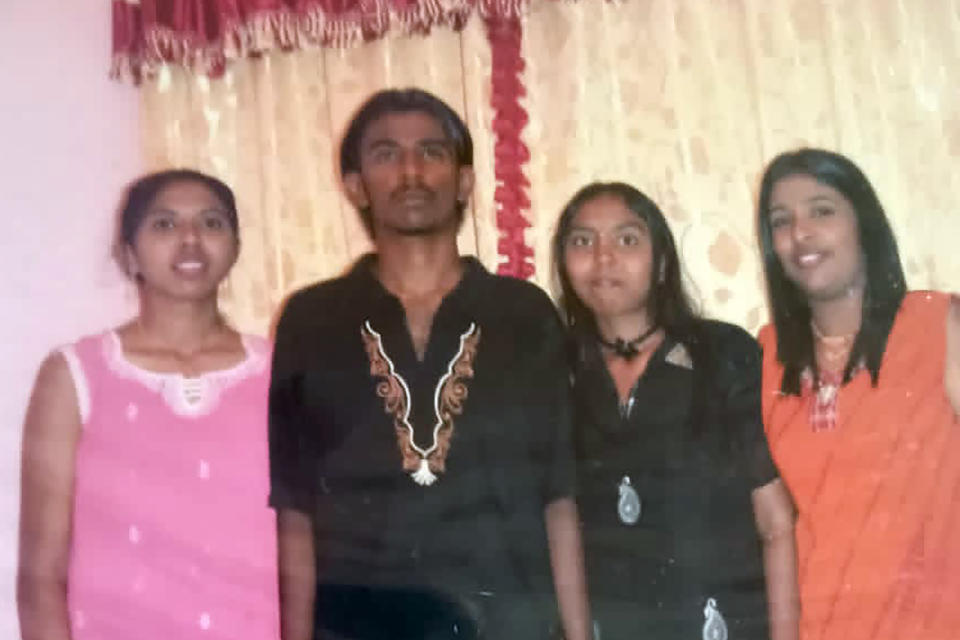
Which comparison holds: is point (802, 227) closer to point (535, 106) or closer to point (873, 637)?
point (535, 106)

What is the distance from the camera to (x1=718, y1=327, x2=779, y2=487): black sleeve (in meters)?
1.05

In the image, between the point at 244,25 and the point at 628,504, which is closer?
the point at 628,504

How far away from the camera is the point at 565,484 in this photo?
1.06 metres

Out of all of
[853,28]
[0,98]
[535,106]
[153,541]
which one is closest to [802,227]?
[853,28]

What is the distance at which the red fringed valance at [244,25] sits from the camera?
117 centimetres

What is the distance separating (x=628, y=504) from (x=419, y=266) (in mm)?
382

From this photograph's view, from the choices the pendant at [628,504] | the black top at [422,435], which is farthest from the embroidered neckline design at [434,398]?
the pendant at [628,504]

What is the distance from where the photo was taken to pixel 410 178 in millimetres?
1115

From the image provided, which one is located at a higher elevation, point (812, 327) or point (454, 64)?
point (454, 64)

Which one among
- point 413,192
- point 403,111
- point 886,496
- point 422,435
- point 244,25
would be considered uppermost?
point 244,25

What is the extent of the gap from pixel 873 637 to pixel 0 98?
4.12 feet

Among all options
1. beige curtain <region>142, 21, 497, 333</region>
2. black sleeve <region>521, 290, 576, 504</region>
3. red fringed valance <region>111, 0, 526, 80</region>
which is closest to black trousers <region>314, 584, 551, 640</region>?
black sleeve <region>521, 290, 576, 504</region>

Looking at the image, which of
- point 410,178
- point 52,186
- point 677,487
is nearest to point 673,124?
point 410,178

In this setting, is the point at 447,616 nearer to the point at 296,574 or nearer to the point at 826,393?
the point at 296,574
